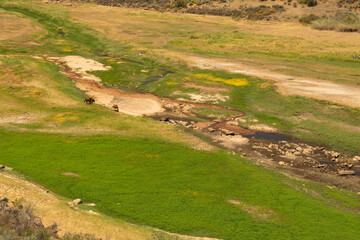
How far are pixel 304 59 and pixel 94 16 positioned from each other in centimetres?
7562

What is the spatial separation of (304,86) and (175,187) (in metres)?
32.0

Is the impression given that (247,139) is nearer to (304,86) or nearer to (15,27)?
(304,86)

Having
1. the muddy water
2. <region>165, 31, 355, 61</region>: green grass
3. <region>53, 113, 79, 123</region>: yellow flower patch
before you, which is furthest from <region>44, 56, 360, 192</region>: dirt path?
<region>165, 31, 355, 61</region>: green grass

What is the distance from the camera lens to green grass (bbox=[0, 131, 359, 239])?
2073 centimetres

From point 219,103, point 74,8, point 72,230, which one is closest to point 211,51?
point 219,103

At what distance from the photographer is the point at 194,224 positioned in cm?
2044

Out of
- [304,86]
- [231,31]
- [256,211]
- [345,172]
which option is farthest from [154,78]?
[231,31]

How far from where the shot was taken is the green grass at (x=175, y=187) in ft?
68.0

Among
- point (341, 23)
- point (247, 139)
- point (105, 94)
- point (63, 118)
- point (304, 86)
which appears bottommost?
point (105, 94)

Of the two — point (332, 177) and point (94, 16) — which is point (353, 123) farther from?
point (94, 16)

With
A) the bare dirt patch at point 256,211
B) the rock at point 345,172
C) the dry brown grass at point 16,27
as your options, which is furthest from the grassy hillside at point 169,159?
the dry brown grass at point 16,27

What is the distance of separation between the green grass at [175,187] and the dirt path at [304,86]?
2124 centimetres

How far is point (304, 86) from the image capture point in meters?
49.8

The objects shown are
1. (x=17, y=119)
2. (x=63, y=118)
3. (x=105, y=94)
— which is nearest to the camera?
(x=17, y=119)
